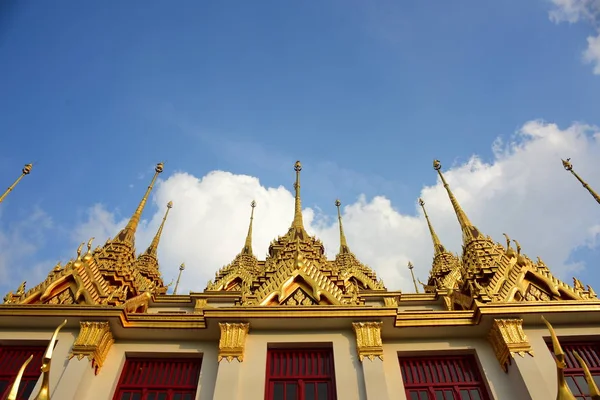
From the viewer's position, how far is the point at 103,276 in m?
20.5

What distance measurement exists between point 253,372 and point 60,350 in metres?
5.60

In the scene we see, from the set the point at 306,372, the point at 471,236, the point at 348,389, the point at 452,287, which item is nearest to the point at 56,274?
the point at 306,372

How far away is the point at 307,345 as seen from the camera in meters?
13.7

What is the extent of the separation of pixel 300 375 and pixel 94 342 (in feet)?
19.3

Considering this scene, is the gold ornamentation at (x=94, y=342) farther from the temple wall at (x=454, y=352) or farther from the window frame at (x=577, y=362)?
the window frame at (x=577, y=362)

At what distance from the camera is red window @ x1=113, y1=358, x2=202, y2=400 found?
1288 centimetres

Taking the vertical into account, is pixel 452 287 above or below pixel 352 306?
above

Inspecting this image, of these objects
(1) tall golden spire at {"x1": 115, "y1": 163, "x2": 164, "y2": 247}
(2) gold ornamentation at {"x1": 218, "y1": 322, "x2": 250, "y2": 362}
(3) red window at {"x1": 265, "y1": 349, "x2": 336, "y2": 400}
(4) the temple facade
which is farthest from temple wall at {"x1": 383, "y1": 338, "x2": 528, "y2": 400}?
(1) tall golden spire at {"x1": 115, "y1": 163, "x2": 164, "y2": 247}

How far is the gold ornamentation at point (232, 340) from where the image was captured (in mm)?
12992

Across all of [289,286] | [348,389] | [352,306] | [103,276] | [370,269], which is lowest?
[348,389]

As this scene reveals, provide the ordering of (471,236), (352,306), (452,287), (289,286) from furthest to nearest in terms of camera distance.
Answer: (452,287) → (471,236) → (289,286) → (352,306)

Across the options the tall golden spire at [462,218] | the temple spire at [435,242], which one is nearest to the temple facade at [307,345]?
the tall golden spire at [462,218]

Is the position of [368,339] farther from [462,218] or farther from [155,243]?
[155,243]

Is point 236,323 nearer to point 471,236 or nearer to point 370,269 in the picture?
point 471,236
